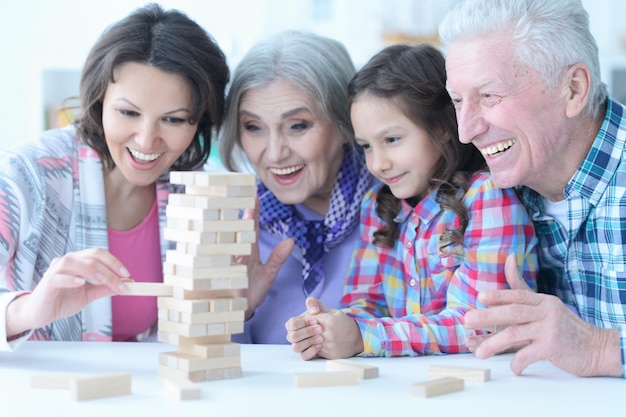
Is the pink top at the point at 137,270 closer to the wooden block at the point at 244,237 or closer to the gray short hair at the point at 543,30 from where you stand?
the wooden block at the point at 244,237

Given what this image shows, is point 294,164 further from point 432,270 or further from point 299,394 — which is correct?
point 299,394

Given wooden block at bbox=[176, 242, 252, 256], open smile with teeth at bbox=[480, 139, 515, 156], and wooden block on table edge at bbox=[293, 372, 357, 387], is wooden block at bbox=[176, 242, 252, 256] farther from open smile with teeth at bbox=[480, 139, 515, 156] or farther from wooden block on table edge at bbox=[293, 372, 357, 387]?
open smile with teeth at bbox=[480, 139, 515, 156]

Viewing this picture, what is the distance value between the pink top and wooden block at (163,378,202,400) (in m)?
0.94

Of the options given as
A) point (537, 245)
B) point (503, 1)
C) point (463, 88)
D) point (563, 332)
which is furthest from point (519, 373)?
point (503, 1)

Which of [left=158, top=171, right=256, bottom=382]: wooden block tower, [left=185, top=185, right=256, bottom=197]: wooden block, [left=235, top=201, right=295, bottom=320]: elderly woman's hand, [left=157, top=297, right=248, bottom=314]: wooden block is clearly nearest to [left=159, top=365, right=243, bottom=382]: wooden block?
[left=158, top=171, right=256, bottom=382]: wooden block tower

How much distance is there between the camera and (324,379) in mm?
1477

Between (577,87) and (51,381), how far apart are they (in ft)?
4.10

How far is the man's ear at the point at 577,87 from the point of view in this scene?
181 cm

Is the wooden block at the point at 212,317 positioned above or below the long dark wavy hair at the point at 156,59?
below

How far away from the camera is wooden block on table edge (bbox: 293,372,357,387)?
4.82 ft

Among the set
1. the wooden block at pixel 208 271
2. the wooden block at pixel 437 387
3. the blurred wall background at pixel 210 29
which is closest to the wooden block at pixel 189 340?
the wooden block at pixel 208 271

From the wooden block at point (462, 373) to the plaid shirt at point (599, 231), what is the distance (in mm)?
447

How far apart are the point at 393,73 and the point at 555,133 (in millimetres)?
487

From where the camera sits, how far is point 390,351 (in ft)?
5.88
